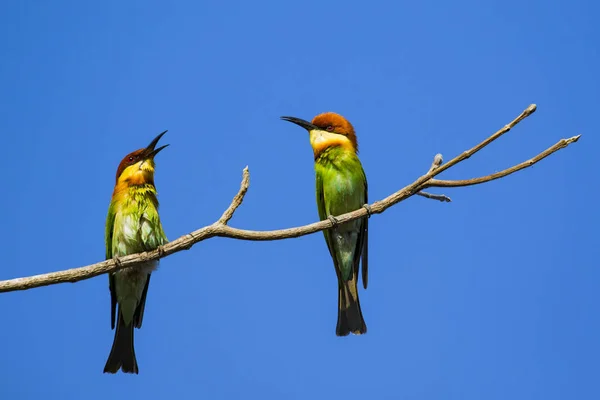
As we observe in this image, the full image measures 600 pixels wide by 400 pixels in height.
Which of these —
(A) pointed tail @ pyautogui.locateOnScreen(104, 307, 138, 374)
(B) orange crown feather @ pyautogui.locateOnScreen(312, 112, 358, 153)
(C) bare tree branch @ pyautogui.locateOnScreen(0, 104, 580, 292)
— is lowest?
(A) pointed tail @ pyautogui.locateOnScreen(104, 307, 138, 374)

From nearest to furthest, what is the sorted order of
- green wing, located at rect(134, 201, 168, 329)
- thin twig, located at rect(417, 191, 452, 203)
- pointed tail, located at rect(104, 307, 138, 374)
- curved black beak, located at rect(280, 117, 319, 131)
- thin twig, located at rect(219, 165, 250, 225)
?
thin twig, located at rect(219, 165, 250, 225) < thin twig, located at rect(417, 191, 452, 203) < green wing, located at rect(134, 201, 168, 329) < pointed tail, located at rect(104, 307, 138, 374) < curved black beak, located at rect(280, 117, 319, 131)

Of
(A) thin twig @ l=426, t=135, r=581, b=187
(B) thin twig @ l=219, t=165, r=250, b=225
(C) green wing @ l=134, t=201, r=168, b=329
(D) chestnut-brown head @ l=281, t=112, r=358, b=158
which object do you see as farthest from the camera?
(D) chestnut-brown head @ l=281, t=112, r=358, b=158

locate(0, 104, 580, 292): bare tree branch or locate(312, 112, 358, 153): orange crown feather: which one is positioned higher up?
locate(312, 112, 358, 153): orange crown feather

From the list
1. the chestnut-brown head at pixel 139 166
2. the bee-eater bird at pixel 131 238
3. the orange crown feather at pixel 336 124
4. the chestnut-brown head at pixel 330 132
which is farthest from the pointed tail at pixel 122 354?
the orange crown feather at pixel 336 124

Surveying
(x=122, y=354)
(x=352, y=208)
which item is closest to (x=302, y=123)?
(x=352, y=208)

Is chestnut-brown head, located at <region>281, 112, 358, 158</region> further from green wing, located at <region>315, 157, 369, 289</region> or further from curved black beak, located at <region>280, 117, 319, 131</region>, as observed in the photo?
green wing, located at <region>315, 157, 369, 289</region>

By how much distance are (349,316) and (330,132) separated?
1.32m

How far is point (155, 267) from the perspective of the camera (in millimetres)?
4867

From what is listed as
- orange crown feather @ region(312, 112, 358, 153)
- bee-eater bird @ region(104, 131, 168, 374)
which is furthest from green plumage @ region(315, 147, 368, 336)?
bee-eater bird @ region(104, 131, 168, 374)

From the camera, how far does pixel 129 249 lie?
469cm

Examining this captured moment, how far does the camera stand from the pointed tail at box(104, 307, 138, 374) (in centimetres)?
482

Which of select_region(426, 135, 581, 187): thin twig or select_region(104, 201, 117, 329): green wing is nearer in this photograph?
select_region(426, 135, 581, 187): thin twig

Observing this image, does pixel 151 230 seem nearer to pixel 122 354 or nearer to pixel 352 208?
pixel 122 354

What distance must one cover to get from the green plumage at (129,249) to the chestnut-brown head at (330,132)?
4.01 ft
